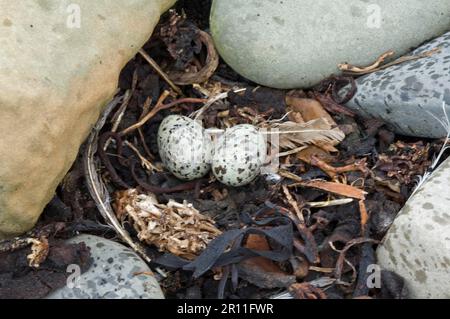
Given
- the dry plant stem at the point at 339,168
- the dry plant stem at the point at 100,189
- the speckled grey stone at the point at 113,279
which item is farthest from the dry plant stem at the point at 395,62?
the speckled grey stone at the point at 113,279

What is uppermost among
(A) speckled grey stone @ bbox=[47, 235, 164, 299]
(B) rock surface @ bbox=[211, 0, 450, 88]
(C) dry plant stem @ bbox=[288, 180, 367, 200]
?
(B) rock surface @ bbox=[211, 0, 450, 88]

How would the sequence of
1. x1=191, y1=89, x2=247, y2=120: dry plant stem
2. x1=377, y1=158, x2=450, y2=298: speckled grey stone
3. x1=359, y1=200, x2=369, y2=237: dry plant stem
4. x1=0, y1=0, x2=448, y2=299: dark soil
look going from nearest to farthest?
x1=377, y1=158, x2=450, y2=298: speckled grey stone → x1=0, y1=0, x2=448, y2=299: dark soil → x1=359, y1=200, x2=369, y2=237: dry plant stem → x1=191, y1=89, x2=247, y2=120: dry plant stem

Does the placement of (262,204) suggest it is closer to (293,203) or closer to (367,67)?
(293,203)

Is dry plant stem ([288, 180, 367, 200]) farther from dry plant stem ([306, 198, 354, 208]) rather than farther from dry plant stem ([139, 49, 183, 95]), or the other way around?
dry plant stem ([139, 49, 183, 95])

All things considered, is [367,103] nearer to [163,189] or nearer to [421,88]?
[421,88]

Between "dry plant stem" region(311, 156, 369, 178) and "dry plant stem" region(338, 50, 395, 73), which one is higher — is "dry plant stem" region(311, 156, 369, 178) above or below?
below

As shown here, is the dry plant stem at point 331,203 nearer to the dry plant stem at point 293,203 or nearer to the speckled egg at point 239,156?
the dry plant stem at point 293,203

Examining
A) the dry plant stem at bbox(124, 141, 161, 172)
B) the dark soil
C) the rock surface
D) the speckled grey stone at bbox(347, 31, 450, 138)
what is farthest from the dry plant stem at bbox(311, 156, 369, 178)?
the dry plant stem at bbox(124, 141, 161, 172)
